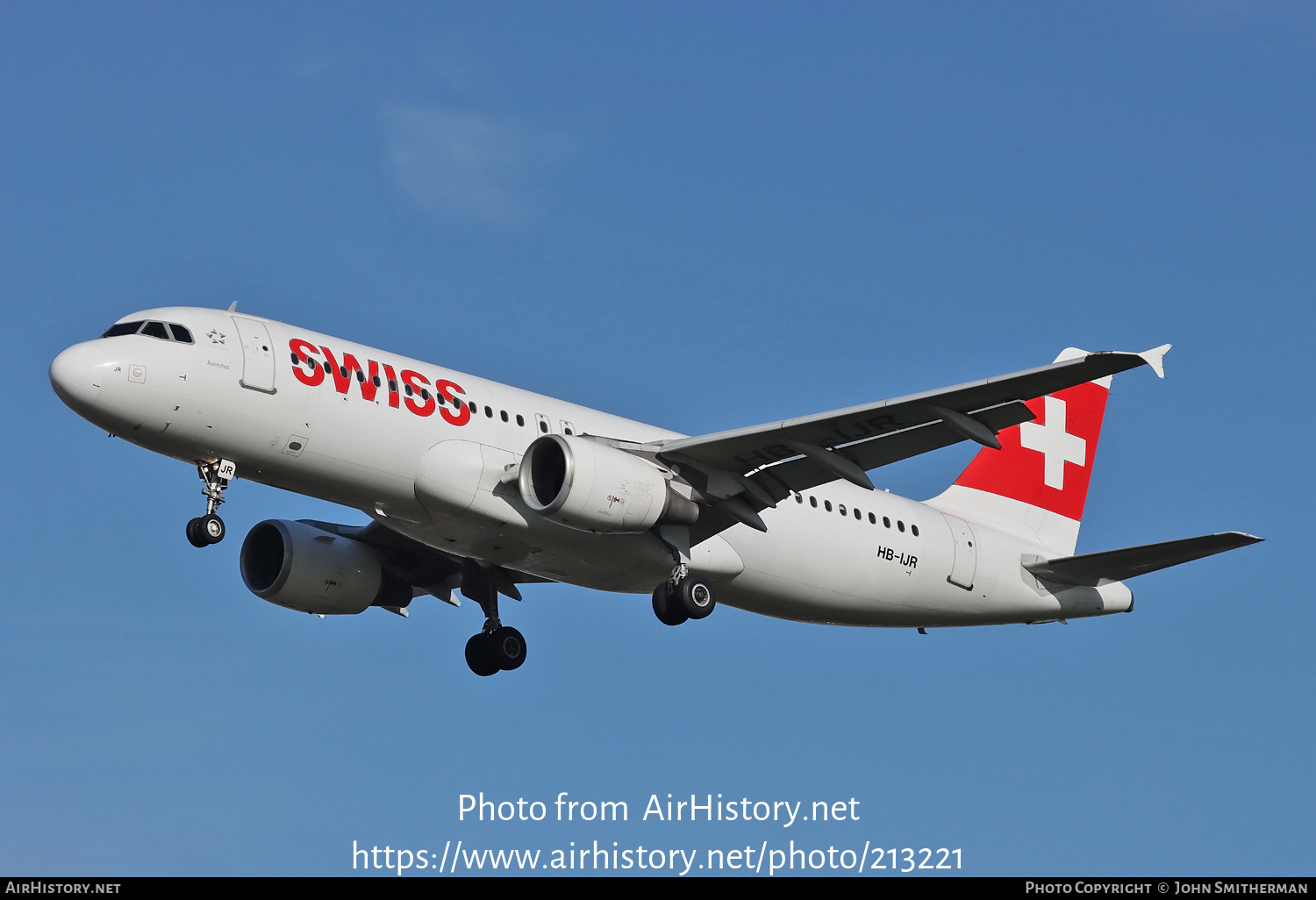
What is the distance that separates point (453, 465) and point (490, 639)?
22.5 feet

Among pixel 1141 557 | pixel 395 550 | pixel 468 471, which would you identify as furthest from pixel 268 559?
pixel 1141 557

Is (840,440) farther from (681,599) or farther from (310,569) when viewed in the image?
(310,569)

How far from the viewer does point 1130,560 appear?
33.1 m

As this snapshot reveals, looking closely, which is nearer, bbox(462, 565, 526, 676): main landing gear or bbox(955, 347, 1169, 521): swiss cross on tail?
bbox(462, 565, 526, 676): main landing gear

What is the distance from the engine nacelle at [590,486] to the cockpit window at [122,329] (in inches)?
269

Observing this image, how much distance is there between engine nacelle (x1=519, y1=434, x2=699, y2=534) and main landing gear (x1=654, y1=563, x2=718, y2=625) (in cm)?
172

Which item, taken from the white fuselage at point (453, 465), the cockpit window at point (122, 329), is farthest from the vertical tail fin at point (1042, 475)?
the cockpit window at point (122, 329)

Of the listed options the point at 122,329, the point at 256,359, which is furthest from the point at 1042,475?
the point at 122,329

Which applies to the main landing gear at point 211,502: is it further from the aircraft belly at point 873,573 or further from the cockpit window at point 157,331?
the aircraft belly at point 873,573

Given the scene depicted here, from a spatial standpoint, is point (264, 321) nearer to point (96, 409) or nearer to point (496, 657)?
point (96, 409)

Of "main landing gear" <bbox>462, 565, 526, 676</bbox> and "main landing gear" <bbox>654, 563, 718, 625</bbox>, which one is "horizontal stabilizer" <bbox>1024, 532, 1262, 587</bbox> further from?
"main landing gear" <bbox>462, 565, 526, 676</bbox>

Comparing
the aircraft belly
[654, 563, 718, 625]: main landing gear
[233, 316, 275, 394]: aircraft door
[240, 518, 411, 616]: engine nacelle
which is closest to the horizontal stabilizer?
the aircraft belly

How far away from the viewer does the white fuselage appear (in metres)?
26.7

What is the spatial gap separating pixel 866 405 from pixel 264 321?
34.4ft
